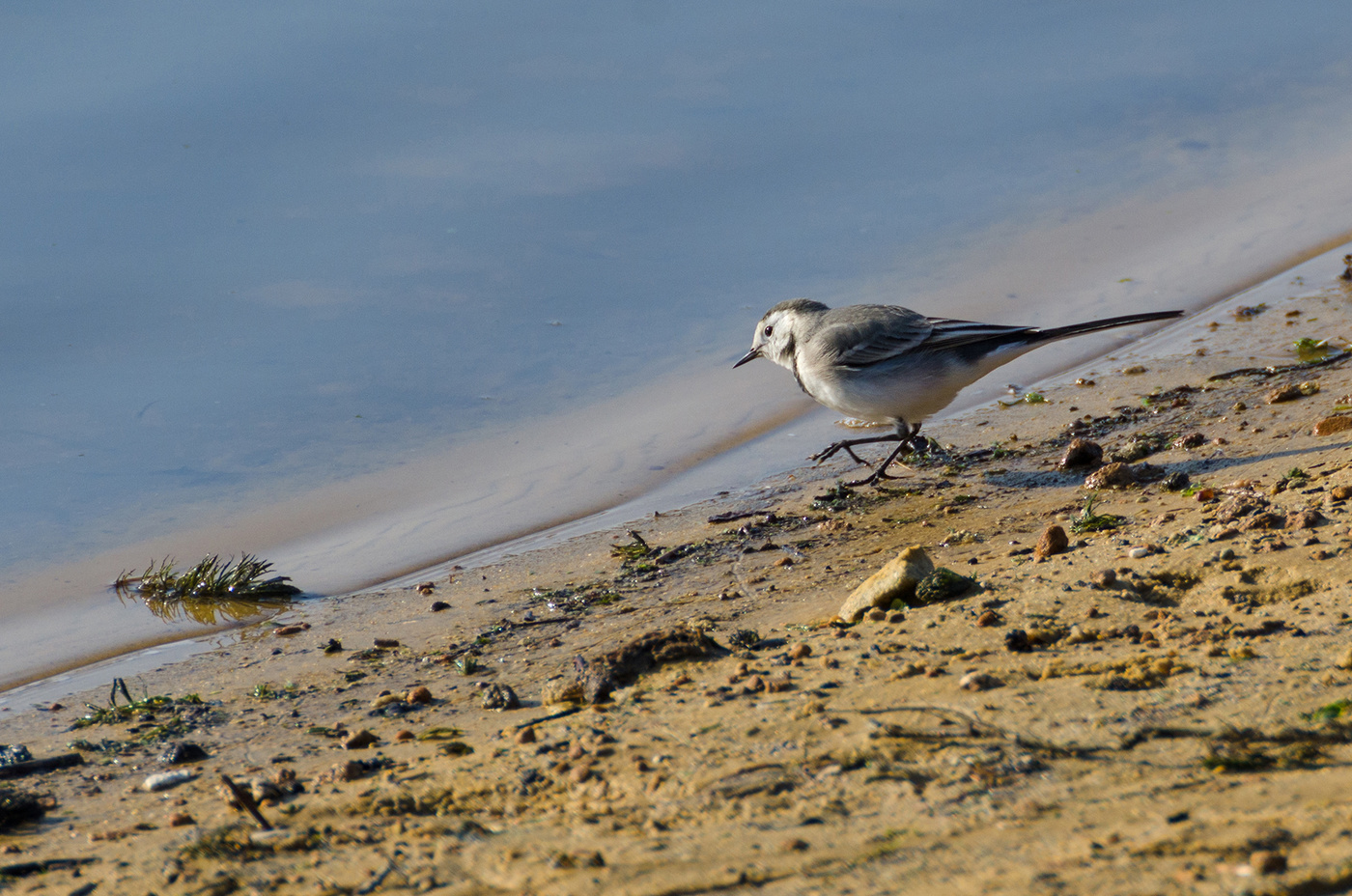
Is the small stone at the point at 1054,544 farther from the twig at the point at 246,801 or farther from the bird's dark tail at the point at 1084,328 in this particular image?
the twig at the point at 246,801

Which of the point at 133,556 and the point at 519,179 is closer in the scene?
the point at 133,556

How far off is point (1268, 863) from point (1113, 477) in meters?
3.78

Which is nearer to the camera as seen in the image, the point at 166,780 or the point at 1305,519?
the point at 166,780

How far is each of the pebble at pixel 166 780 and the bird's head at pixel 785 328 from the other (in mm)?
4589

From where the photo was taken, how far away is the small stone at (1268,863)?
2.34m

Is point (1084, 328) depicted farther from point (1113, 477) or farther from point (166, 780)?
point (166, 780)

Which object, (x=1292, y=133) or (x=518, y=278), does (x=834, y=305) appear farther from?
(x=1292, y=133)

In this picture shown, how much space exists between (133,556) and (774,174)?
20.8 ft

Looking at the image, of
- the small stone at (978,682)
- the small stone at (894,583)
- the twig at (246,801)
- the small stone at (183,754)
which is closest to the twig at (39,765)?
the small stone at (183,754)

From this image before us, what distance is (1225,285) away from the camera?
9148 millimetres

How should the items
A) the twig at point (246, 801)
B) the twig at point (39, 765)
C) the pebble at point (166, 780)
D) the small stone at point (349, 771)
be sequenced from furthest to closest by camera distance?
the twig at point (39, 765)
the pebble at point (166, 780)
the small stone at point (349, 771)
the twig at point (246, 801)

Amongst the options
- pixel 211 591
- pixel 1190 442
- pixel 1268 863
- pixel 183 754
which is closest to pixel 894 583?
pixel 1268 863

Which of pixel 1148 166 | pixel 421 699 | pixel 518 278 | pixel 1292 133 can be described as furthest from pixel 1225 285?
pixel 421 699

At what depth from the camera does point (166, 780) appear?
3.89 meters
